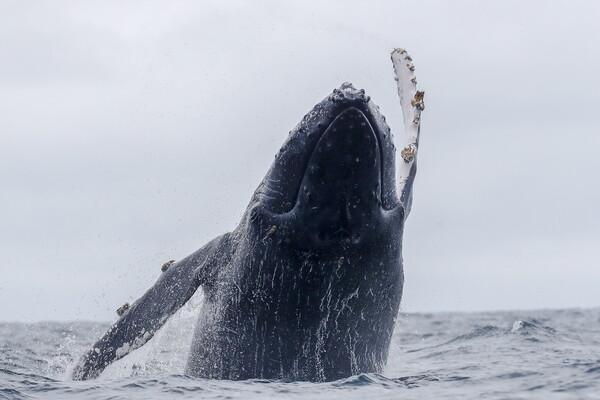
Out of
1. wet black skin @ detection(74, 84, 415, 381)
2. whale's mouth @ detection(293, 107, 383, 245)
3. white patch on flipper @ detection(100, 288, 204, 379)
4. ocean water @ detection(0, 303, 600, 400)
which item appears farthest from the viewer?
white patch on flipper @ detection(100, 288, 204, 379)

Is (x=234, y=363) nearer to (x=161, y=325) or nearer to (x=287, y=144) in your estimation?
(x=161, y=325)

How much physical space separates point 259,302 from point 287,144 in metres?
→ 2.05

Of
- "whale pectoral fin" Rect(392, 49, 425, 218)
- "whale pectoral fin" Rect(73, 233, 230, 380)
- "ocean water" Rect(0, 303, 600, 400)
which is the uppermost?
"whale pectoral fin" Rect(392, 49, 425, 218)

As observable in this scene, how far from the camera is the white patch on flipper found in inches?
535

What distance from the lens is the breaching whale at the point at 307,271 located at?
11320 millimetres

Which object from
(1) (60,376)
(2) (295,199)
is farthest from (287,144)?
(1) (60,376)

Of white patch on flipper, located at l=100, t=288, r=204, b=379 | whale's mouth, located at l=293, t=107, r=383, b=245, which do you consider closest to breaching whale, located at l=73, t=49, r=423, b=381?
whale's mouth, located at l=293, t=107, r=383, b=245

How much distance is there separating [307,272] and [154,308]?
8.25ft

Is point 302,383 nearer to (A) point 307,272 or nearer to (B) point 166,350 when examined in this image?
(A) point 307,272

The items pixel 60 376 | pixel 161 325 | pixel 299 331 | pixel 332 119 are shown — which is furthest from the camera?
pixel 60 376

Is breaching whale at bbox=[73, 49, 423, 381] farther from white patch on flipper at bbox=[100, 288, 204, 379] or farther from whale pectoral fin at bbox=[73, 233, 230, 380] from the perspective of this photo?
white patch on flipper at bbox=[100, 288, 204, 379]

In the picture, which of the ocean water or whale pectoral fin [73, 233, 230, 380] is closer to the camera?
the ocean water

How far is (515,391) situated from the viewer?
488 inches

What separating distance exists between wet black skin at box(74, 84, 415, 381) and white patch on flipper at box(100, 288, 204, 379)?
1.35 ft
